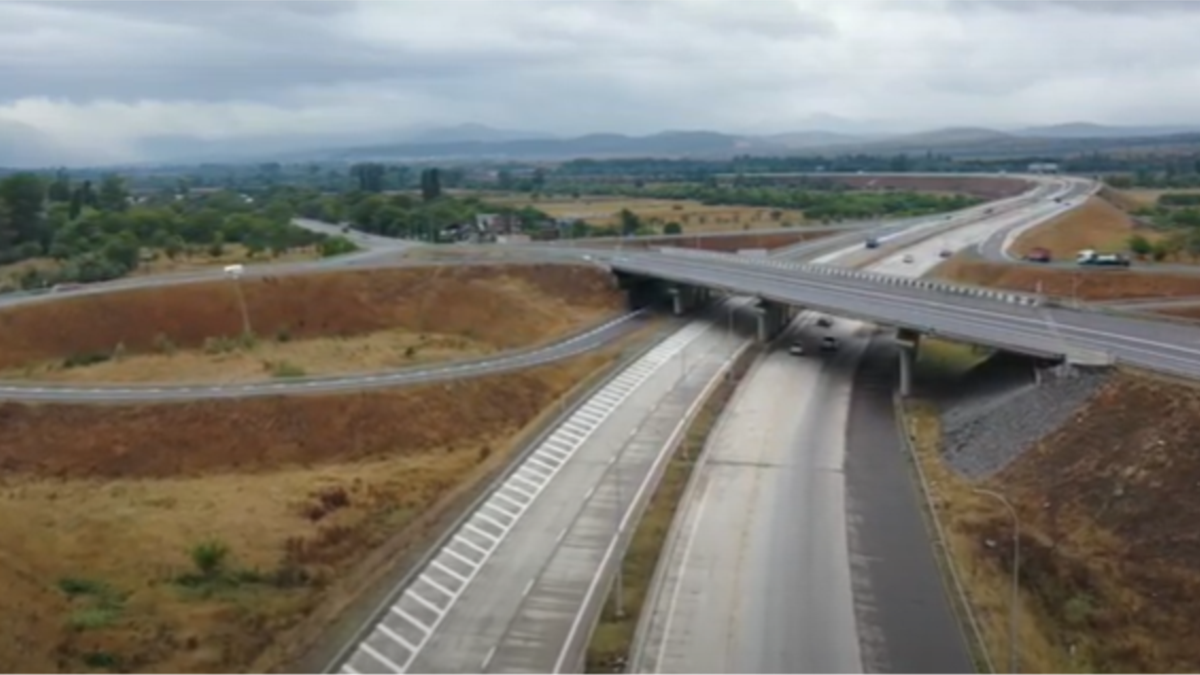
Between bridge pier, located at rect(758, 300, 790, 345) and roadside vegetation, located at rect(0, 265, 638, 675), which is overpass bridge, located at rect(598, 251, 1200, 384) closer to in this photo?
bridge pier, located at rect(758, 300, 790, 345)

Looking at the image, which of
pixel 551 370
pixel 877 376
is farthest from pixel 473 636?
pixel 877 376

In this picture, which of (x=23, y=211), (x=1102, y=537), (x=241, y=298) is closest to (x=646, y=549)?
(x=1102, y=537)

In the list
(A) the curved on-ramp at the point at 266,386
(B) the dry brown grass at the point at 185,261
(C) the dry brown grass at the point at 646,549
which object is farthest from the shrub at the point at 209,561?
(B) the dry brown grass at the point at 185,261

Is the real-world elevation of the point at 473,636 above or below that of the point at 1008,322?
below

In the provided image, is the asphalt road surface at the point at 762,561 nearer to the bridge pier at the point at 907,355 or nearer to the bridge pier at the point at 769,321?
the bridge pier at the point at 907,355

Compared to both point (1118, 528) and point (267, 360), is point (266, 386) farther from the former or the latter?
point (1118, 528)

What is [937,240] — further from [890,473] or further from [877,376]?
→ [890,473]
